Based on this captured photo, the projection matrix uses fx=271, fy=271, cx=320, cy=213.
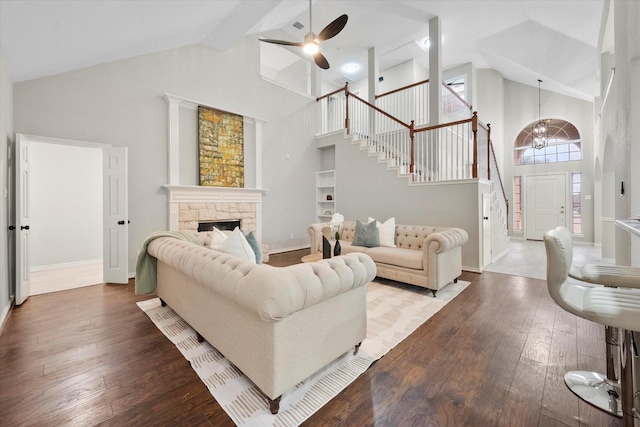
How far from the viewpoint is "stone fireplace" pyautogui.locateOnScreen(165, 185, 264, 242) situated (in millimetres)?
4734

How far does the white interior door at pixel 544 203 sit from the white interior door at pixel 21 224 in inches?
411

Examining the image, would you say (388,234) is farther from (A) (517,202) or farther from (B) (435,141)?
(A) (517,202)

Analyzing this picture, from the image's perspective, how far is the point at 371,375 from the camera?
1829mm

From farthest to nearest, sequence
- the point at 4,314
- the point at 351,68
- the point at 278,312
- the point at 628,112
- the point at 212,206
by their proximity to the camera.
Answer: the point at 351,68 → the point at 212,206 → the point at 4,314 → the point at 628,112 → the point at 278,312

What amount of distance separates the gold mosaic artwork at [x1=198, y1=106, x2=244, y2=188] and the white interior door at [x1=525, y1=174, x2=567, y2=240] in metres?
8.12

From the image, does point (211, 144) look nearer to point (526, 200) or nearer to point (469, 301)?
point (469, 301)

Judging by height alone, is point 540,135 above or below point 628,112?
above

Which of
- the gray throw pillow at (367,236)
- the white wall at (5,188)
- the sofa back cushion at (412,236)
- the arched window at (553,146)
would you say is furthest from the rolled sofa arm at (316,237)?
the arched window at (553,146)

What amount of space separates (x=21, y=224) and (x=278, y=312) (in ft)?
12.5

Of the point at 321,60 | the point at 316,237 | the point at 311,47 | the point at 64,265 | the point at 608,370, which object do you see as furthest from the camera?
the point at 64,265

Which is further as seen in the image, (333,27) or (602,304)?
(333,27)

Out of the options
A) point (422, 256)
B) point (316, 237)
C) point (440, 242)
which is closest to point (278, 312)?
point (440, 242)

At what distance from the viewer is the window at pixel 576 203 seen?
724 cm

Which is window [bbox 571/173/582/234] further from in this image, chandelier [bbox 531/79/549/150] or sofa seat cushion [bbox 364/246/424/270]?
sofa seat cushion [bbox 364/246/424/270]
